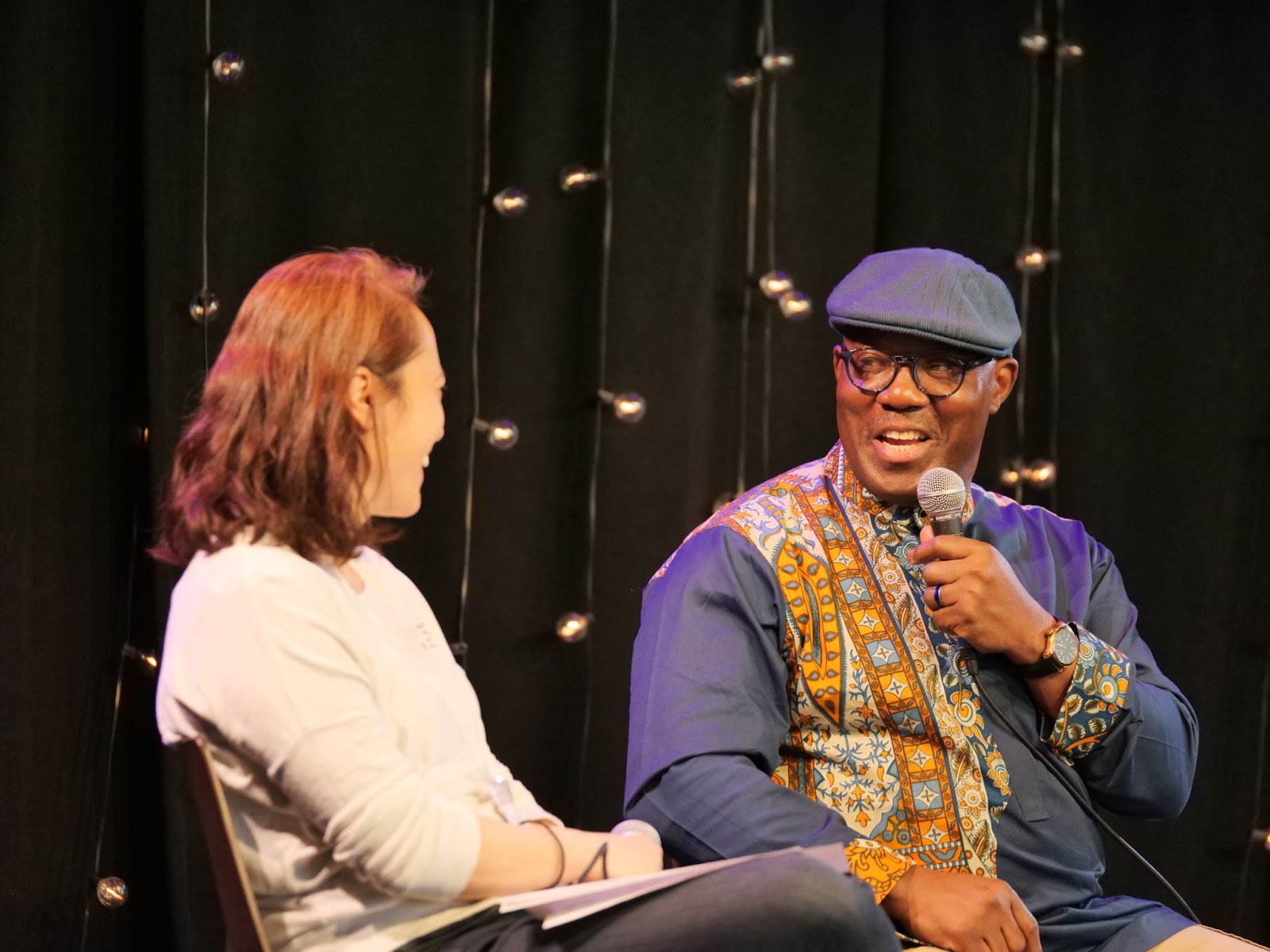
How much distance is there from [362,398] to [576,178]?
4.09 ft

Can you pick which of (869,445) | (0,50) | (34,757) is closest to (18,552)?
(34,757)

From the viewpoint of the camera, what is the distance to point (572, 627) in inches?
108

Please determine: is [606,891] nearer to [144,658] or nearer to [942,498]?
[942,498]

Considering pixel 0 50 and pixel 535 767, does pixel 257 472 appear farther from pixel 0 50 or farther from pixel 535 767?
pixel 535 767

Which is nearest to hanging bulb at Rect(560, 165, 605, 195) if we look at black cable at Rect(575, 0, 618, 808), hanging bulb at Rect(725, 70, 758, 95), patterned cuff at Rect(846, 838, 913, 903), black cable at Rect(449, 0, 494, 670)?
black cable at Rect(575, 0, 618, 808)

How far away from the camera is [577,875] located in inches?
59.4

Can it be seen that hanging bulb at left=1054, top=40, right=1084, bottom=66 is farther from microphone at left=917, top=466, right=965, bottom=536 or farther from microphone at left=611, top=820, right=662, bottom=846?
microphone at left=611, top=820, right=662, bottom=846

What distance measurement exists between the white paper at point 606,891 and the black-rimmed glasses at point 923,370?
839 millimetres

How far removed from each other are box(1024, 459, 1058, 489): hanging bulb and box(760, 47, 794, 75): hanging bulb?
3.36ft

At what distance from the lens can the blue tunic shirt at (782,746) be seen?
187 centimetres

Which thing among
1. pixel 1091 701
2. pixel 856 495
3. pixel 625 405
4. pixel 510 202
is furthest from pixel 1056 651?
pixel 510 202

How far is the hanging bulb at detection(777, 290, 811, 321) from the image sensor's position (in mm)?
2820

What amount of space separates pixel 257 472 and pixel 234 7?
1197 mm

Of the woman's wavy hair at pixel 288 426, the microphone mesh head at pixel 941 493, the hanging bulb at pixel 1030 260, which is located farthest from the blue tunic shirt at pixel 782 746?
the hanging bulb at pixel 1030 260
